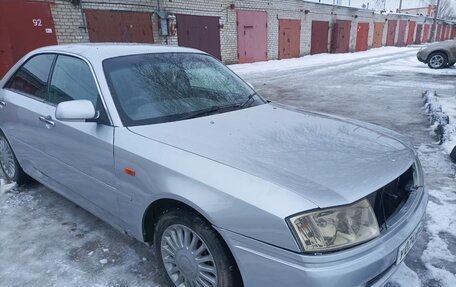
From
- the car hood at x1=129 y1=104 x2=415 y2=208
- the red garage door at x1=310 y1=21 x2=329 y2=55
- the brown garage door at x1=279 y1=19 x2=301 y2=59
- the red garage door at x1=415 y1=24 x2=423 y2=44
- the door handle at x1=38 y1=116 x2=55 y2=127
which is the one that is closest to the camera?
the car hood at x1=129 y1=104 x2=415 y2=208

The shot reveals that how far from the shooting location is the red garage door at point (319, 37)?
22688mm

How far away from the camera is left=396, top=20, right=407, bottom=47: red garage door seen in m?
36.7

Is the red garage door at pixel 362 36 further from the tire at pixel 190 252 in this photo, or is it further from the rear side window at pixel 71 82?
the tire at pixel 190 252

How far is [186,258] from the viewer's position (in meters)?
2.05

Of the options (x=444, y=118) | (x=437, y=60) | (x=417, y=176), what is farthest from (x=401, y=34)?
(x=417, y=176)

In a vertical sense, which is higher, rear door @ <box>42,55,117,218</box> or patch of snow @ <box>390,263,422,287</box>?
rear door @ <box>42,55,117,218</box>

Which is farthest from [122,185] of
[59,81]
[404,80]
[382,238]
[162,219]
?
[404,80]

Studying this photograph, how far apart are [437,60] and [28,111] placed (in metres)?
16.3

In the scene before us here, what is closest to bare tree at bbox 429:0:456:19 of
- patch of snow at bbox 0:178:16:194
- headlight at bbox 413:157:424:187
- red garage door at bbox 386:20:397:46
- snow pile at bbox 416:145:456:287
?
red garage door at bbox 386:20:397:46

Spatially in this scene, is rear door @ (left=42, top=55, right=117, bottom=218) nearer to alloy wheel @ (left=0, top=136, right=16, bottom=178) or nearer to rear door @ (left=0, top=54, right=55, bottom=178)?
rear door @ (left=0, top=54, right=55, bottom=178)

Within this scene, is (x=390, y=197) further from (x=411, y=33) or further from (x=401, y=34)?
(x=411, y=33)

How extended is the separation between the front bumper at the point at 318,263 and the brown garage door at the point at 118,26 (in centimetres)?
1121

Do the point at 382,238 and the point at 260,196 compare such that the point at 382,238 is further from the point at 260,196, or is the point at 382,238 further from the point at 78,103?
the point at 78,103

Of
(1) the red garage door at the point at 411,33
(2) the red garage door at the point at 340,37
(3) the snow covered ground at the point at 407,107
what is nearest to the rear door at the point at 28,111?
(3) the snow covered ground at the point at 407,107
